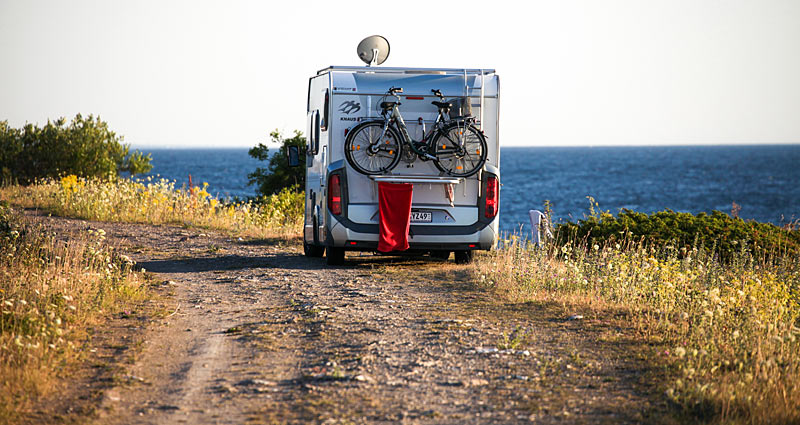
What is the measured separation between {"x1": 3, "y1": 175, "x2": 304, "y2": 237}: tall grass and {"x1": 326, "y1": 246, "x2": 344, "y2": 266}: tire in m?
5.21

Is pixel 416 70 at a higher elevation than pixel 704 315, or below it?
higher

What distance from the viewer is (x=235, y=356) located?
6719 mm

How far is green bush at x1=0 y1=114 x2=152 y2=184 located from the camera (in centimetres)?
2942

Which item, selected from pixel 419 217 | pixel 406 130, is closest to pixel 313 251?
pixel 419 217

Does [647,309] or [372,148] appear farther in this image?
[372,148]

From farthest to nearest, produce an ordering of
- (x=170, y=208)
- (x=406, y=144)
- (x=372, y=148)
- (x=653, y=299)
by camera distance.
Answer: (x=170, y=208) < (x=406, y=144) < (x=372, y=148) < (x=653, y=299)

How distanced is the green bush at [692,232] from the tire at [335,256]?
12.4 feet

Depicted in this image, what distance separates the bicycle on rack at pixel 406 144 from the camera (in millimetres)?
11820

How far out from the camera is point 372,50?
539 inches

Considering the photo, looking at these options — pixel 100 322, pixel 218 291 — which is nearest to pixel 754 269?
pixel 218 291

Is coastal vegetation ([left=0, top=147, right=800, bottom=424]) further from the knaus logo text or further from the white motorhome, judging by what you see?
the knaus logo text

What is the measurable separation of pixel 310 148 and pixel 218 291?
4.36 m

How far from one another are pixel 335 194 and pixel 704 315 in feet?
20.5

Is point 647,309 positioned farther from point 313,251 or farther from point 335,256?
point 313,251
